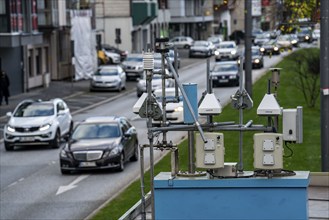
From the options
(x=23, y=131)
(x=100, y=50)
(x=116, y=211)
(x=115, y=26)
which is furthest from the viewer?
(x=115, y=26)

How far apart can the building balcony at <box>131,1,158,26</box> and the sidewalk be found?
77.2ft

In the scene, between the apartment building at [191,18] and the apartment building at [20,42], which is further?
the apartment building at [191,18]

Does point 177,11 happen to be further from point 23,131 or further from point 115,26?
point 23,131

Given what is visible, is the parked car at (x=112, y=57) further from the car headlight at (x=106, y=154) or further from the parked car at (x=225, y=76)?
the car headlight at (x=106, y=154)

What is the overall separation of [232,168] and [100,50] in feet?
221

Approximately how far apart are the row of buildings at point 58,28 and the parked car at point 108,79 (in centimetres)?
371

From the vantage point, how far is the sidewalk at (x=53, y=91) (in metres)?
53.0

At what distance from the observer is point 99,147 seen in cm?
2859

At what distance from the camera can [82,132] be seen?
1176 inches

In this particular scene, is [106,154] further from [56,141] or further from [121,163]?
[56,141]

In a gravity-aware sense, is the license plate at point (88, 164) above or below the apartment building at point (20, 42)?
below

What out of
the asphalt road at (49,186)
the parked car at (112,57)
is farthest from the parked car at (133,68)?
the asphalt road at (49,186)

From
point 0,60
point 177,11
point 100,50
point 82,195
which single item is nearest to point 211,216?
point 82,195

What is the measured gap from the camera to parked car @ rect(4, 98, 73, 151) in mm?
34188
